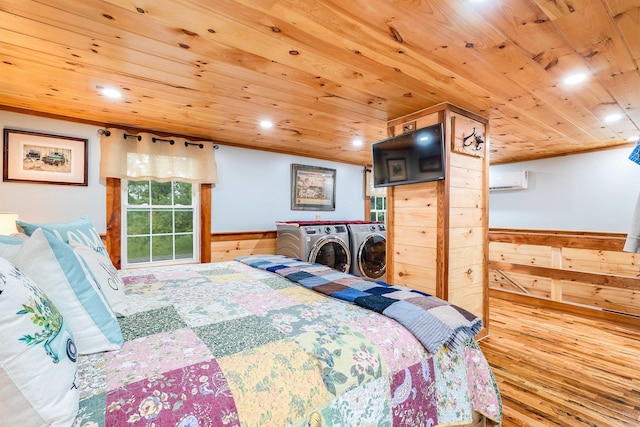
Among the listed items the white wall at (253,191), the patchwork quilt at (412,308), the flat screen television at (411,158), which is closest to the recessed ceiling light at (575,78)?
the flat screen television at (411,158)

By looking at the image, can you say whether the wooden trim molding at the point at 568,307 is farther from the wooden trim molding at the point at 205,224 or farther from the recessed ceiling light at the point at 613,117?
A: the wooden trim molding at the point at 205,224

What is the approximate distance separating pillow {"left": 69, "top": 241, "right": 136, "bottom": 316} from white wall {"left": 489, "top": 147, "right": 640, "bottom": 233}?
5.27 metres

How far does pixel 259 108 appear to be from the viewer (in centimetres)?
254

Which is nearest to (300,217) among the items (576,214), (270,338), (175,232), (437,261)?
(175,232)

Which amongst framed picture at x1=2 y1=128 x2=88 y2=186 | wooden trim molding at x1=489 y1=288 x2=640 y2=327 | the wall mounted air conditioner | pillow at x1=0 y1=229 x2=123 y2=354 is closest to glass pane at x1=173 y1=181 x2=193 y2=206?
framed picture at x1=2 y1=128 x2=88 y2=186

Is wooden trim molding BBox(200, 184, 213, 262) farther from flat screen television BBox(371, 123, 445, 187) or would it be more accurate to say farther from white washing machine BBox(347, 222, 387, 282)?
flat screen television BBox(371, 123, 445, 187)

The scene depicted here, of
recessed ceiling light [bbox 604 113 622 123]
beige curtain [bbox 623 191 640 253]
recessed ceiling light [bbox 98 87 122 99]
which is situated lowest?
beige curtain [bbox 623 191 640 253]

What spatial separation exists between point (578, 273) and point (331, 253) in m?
2.73

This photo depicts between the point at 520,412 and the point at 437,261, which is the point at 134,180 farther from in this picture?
the point at 520,412

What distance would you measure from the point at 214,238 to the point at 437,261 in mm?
2553

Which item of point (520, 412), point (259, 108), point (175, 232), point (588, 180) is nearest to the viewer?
point (520, 412)

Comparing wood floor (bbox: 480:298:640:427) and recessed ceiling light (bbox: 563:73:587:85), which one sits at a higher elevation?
recessed ceiling light (bbox: 563:73:587:85)

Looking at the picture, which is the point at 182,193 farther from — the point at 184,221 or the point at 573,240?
the point at 573,240

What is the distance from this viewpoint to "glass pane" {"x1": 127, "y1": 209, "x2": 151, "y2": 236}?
3.16 metres
